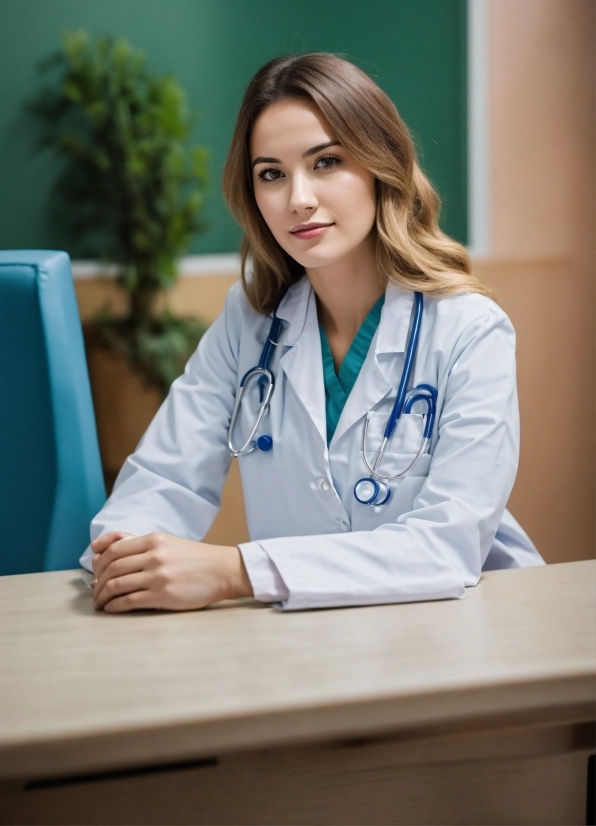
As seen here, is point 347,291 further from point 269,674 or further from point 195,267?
point 195,267

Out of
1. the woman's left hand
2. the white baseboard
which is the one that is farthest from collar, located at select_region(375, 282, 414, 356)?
the white baseboard

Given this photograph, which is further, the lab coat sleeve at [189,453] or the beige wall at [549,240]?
the beige wall at [549,240]

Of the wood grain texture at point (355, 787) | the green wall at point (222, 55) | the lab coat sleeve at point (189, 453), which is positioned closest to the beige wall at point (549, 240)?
the green wall at point (222, 55)

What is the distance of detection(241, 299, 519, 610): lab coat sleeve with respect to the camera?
0.98 m

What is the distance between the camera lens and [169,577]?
974 mm

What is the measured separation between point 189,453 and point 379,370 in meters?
0.35

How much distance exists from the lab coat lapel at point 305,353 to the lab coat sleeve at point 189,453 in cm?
11

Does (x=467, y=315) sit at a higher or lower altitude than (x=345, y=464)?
higher

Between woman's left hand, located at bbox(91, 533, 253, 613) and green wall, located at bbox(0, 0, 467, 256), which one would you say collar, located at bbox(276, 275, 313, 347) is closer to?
woman's left hand, located at bbox(91, 533, 253, 613)

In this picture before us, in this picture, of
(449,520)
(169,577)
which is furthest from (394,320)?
(169,577)

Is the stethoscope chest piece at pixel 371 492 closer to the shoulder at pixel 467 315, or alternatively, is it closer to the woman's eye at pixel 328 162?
the shoulder at pixel 467 315

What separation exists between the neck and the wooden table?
0.66 meters

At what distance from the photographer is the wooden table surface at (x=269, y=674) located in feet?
2.27

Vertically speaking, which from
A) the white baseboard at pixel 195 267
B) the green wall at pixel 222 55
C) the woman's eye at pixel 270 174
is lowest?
the white baseboard at pixel 195 267
